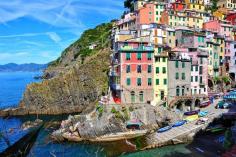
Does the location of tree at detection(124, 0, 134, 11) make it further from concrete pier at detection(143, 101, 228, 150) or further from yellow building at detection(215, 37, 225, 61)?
concrete pier at detection(143, 101, 228, 150)

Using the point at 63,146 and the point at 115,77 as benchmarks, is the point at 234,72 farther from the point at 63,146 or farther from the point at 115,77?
the point at 63,146

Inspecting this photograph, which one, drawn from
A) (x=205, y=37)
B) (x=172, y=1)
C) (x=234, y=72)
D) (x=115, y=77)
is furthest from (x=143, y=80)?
(x=172, y=1)

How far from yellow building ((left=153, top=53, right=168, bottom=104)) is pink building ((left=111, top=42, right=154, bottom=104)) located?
3.89 ft

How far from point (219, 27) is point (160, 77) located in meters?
34.3

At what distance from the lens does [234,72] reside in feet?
280

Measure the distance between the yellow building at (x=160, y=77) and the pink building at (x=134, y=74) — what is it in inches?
46.7

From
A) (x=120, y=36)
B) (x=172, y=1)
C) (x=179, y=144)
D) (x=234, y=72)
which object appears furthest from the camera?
(x=172, y=1)

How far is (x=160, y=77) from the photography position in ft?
223

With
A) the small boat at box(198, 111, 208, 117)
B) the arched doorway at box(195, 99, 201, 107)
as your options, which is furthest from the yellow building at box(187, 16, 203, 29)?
the small boat at box(198, 111, 208, 117)

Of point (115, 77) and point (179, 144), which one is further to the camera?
point (115, 77)

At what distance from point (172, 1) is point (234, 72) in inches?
1356

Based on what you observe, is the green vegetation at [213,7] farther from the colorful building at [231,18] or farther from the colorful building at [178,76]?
the colorful building at [178,76]

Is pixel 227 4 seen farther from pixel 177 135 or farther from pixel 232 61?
pixel 177 135

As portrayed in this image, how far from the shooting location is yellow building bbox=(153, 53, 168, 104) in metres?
67.4
